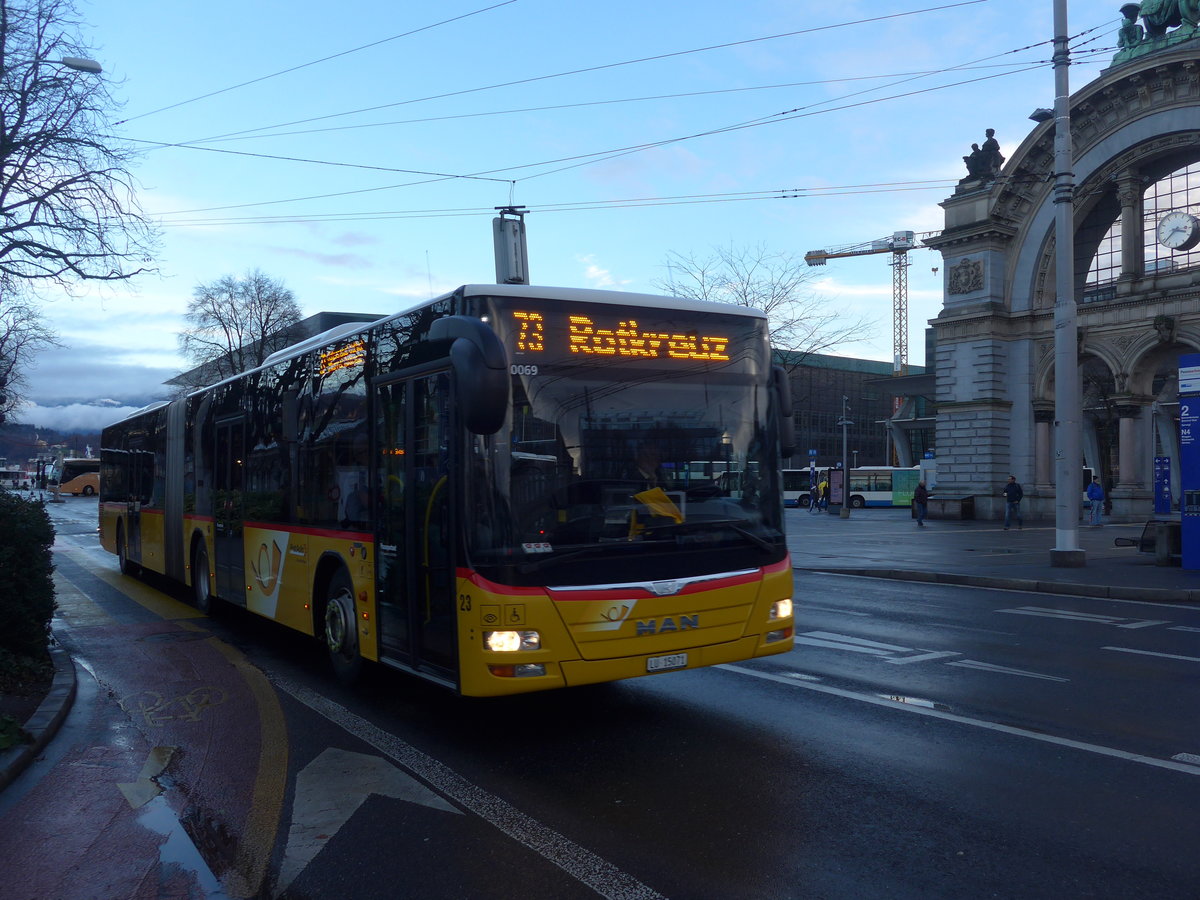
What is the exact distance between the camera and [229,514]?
37.3 feet

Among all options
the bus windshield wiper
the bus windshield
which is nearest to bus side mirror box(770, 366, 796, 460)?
the bus windshield

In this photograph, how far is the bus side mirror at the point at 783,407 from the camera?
7203 millimetres

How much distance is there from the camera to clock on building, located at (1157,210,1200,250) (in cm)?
3634

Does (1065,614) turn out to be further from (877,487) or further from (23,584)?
(877,487)

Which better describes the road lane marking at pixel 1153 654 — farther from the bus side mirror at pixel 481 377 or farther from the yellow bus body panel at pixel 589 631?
the bus side mirror at pixel 481 377

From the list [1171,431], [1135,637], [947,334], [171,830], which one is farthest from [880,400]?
[171,830]

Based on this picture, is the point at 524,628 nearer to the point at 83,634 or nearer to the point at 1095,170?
the point at 83,634

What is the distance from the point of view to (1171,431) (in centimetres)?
5078

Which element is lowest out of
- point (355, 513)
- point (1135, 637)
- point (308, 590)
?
point (1135, 637)

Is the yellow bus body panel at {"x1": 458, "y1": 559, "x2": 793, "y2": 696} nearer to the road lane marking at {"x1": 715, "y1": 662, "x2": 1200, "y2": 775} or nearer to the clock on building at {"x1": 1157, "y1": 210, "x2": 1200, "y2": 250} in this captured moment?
A: the road lane marking at {"x1": 715, "y1": 662, "x2": 1200, "y2": 775}

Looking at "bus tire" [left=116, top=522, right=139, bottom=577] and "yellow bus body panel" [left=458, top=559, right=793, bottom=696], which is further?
"bus tire" [left=116, top=522, right=139, bottom=577]

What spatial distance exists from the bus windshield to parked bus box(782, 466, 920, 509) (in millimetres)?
54629

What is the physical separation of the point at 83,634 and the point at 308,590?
4.21 meters

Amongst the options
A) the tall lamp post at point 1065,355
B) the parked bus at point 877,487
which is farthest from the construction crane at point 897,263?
the tall lamp post at point 1065,355
